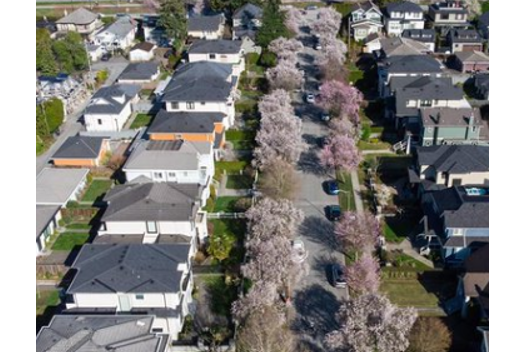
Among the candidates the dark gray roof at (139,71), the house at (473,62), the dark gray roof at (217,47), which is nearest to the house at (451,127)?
the house at (473,62)

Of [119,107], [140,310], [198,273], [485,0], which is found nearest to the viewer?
[140,310]

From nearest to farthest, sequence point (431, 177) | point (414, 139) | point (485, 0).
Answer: point (431, 177) → point (414, 139) → point (485, 0)

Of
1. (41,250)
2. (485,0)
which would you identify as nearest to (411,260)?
(41,250)

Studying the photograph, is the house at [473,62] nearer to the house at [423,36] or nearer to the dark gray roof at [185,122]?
the house at [423,36]

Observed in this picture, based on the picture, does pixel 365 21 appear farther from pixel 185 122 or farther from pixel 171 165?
pixel 171 165

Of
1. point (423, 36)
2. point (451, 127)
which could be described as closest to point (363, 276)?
point (451, 127)

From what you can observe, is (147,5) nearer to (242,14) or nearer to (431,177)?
Result: (242,14)
